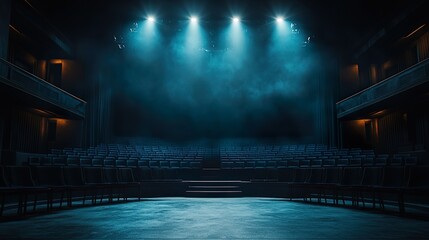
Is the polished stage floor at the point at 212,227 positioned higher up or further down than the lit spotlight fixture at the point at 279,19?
further down

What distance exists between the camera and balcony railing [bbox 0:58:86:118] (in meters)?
8.31

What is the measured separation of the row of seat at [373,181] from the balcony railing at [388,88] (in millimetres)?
3647

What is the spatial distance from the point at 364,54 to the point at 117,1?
9.85 meters

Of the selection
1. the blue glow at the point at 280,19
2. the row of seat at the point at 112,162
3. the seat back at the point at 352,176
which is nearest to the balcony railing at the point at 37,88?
the row of seat at the point at 112,162

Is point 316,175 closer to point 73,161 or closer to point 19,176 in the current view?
point 73,161

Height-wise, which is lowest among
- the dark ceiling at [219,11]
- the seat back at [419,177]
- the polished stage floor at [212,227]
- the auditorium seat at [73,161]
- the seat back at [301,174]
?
the polished stage floor at [212,227]

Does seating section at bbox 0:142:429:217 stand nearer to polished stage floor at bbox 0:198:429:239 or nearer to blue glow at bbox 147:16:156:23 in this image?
polished stage floor at bbox 0:198:429:239

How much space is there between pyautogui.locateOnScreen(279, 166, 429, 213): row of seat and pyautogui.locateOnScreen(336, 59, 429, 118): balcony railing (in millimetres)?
3647

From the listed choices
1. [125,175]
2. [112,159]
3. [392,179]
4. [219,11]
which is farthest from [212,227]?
[219,11]

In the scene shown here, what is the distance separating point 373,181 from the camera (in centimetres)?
580

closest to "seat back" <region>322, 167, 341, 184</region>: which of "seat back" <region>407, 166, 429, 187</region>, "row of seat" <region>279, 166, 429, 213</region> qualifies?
"row of seat" <region>279, 166, 429, 213</region>

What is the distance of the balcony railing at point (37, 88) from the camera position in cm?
831

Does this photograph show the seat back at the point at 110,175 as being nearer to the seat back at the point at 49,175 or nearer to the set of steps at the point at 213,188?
the seat back at the point at 49,175

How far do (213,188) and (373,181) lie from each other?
4252 mm
